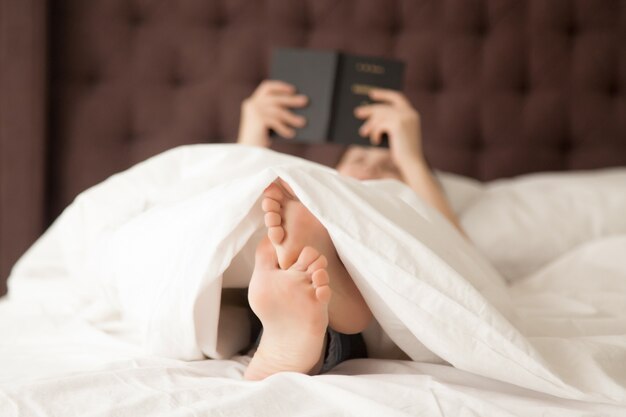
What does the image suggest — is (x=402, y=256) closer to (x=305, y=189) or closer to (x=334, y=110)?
(x=305, y=189)

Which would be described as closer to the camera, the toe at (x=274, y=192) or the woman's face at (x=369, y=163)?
the toe at (x=274, y=192)

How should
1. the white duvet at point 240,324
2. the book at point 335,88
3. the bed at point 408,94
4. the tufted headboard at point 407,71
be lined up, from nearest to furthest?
the white duvet at point 240,324 → the book at point 335,88 → the bed at point 408,94 → the tufted headboard at point 407,71

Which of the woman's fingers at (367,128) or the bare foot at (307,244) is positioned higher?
the woman's fingers at (367,128)

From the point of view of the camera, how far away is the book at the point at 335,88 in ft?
3.63

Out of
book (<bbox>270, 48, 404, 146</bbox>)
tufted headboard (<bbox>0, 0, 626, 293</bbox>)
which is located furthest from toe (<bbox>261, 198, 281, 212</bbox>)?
tufted headboard (<bbox>0, 0, 626, 293</bbox>)

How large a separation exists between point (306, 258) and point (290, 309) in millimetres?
50

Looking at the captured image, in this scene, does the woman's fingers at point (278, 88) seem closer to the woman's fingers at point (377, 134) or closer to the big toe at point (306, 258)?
the woman's fingers at point (377, 134)

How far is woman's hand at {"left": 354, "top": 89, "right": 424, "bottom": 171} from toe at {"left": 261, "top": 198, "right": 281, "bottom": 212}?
0.53 m

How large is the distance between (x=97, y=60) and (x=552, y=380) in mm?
1253

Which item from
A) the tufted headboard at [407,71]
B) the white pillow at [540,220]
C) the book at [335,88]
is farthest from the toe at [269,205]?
the tufted headboard at [407,71]

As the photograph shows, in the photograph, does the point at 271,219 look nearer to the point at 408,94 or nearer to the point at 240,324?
the point at 240,324

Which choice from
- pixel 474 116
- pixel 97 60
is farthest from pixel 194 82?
pixel 474 116

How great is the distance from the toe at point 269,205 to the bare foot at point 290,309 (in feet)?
0.14

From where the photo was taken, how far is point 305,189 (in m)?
0.61
